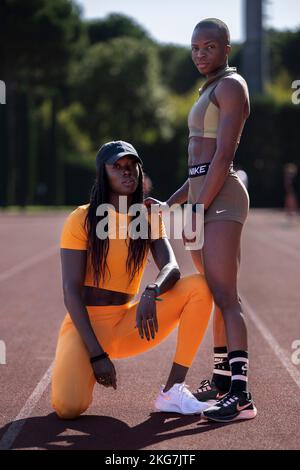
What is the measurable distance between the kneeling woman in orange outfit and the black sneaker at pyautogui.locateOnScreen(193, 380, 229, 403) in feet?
0.78

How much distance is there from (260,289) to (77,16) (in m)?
45.5

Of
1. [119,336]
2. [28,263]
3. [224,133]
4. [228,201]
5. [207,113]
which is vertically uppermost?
[207,113]

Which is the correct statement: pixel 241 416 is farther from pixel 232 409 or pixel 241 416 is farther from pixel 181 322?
pixel 181 322

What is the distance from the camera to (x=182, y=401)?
547 centimetres

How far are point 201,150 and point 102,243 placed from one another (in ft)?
2.72

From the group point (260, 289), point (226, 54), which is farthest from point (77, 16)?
point (226, 54)

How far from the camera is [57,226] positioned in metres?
28.4

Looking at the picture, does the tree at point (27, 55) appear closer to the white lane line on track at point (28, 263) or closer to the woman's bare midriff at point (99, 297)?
the white lane line on track at point (28, 263)

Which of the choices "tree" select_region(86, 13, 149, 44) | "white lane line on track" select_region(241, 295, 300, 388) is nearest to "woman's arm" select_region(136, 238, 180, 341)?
"white lane line on track" select_region(241, 295, 300, 388)

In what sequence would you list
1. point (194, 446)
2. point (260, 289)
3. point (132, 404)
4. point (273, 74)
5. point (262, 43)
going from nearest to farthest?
1. point (194, 446)
2. point (132, 404)
3. point (260, 289)
4. point (262, 43)
5. point (273, 74)

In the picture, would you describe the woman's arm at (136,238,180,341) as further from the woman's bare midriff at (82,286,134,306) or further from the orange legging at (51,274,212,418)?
the woman's bare midriff at (82,286,134,306)

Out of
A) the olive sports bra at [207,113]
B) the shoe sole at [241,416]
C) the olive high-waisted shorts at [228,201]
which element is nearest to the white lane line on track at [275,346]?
the shoe sole at [241,416]

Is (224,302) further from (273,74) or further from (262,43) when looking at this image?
(273,74)

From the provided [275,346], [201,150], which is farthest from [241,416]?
[275,346]
